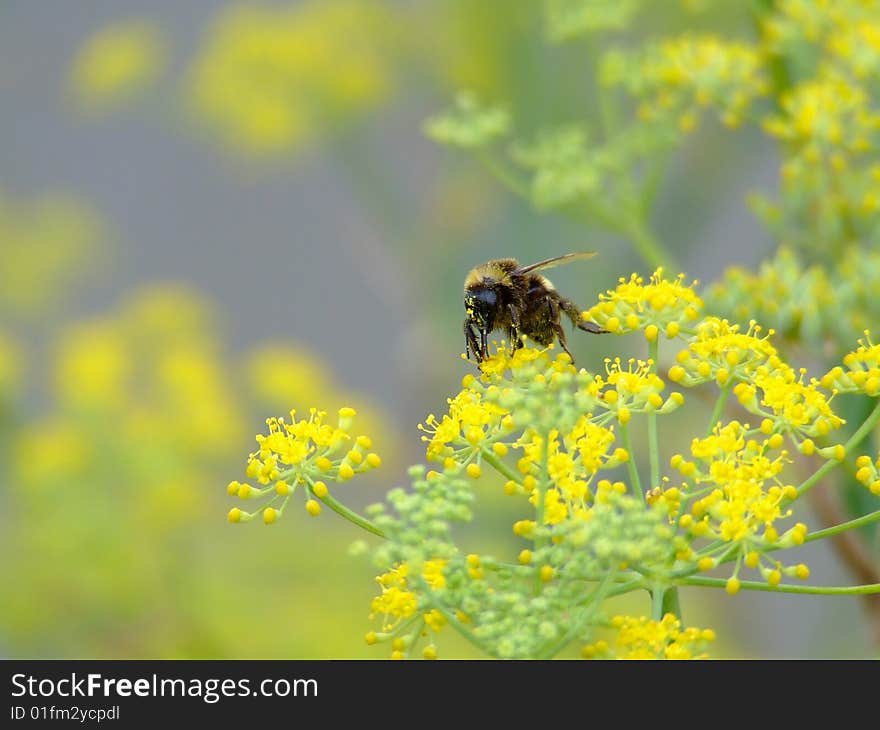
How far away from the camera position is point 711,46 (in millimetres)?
1699

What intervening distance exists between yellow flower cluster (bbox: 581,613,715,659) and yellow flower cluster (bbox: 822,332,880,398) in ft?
0.93

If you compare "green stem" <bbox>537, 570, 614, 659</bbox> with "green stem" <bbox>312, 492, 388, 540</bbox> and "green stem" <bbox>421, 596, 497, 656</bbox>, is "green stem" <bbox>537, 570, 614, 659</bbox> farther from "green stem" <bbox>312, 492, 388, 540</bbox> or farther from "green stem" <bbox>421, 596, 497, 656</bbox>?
"green stem" <bbox>312, 492, 388, 540</bbox>

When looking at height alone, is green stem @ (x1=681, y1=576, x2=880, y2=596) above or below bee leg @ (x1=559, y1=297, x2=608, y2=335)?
below

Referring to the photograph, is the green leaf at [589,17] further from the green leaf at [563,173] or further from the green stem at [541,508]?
the green stem at [541,508]

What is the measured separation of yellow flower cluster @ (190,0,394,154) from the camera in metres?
3.01

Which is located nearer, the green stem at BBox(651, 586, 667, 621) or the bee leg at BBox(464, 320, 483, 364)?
the green stem at BBox(651, 586, 667, 621)

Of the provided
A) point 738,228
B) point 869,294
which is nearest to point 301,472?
point 869,294

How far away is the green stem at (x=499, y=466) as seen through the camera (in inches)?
40.7

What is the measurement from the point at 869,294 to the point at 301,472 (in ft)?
2.55

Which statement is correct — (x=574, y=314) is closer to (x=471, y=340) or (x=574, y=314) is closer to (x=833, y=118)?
(x=471, y=340)

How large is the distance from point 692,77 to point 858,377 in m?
0.72

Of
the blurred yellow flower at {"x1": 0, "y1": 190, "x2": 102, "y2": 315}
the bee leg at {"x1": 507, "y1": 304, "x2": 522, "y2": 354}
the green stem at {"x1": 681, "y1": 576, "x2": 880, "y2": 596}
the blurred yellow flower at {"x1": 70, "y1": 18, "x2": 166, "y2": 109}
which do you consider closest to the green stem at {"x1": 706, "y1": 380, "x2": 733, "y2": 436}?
the green stem at {"x1": 681, "y1": 576, "x2": 880, "y2": 596}

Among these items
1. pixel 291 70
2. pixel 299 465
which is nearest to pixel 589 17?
pixel 299 465
